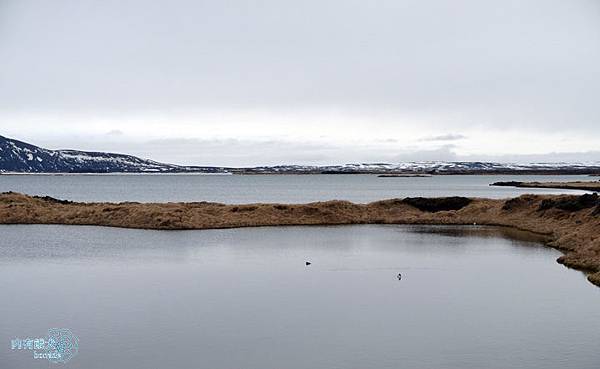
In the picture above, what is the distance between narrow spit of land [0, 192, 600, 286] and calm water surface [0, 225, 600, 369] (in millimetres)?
10678

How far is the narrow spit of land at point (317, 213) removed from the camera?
47.0m

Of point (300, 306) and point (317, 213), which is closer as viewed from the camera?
point (300, 306)

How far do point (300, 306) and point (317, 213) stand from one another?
31.3 meters

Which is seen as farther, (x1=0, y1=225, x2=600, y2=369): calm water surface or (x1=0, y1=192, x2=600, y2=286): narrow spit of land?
(x1=0, y1=192, x2=600, y2=286): narrow spit of land

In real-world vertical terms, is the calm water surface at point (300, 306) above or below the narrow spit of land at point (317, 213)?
below

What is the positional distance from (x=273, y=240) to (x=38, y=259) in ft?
47.8

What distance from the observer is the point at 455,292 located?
Answer: 77.7ft

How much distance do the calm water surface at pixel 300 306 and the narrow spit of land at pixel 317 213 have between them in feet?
35.0

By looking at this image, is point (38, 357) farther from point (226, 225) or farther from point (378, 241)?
point (226, 225)

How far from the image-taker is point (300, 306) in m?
21.3

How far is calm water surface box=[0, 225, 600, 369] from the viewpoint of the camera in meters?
15.9

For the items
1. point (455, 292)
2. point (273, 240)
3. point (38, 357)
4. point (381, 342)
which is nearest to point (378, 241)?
point (273, 240)

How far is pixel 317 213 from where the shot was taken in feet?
172

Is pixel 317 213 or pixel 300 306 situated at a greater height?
pixel 317 213
